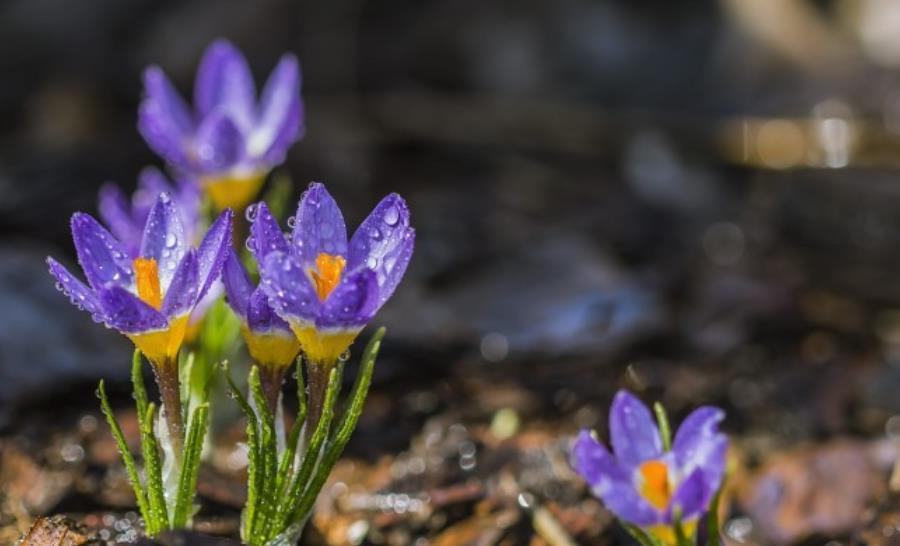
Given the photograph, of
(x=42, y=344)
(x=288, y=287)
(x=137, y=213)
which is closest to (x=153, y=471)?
(x=288, y=287)

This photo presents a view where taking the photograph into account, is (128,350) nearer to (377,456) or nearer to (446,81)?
(377,456)

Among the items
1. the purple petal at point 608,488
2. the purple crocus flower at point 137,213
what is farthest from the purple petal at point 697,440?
the purple crocus flower at point 137,213

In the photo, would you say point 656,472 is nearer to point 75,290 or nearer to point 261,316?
point 261,316

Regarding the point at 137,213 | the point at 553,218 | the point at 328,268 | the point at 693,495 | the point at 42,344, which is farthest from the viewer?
the point at 553,218

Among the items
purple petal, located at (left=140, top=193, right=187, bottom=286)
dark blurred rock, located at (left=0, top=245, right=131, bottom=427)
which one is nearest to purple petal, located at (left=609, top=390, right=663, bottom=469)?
purple petal, located at (left=140, top=193, right=187, bottom=286)

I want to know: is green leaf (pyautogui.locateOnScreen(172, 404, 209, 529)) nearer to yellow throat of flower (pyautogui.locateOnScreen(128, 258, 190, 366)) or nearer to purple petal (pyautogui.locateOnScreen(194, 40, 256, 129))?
yellow throat of flower (pyautogui.locateOnScreen(128, 258, 190, 366))

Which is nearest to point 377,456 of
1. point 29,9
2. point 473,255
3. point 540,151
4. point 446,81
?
point 473,255

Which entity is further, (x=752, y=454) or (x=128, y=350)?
(x=128, y=350)
